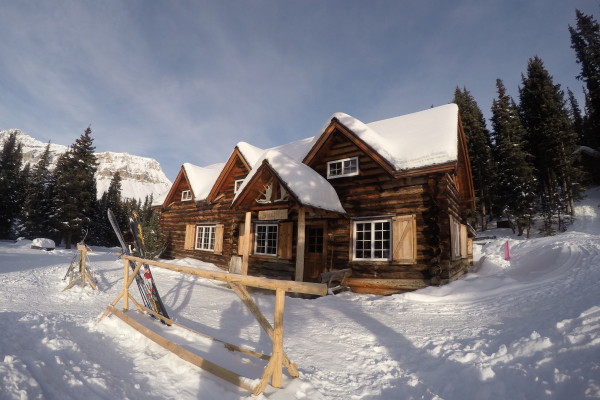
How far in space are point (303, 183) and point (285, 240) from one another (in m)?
3.69

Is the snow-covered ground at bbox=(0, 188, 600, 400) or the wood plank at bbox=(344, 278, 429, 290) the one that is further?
the wood plank at bbox=(344, 278, 429, 290)

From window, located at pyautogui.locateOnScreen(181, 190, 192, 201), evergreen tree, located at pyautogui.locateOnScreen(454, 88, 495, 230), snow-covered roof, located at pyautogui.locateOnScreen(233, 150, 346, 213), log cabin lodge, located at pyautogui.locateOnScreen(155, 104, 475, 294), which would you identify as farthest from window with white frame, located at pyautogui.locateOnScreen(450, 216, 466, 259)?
evergreen tree, located at pyautogui.locateOnScreen(454, 88, 495, 230)

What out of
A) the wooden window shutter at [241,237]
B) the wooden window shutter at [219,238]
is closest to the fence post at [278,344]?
the wooden window shutter at [241,237]

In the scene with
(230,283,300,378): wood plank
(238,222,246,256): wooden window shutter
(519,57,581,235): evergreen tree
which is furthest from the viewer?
(519,57,581,235): evergreen tree

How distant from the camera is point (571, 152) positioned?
1217 inches

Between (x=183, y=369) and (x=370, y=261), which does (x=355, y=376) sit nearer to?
(x=183, y=369)

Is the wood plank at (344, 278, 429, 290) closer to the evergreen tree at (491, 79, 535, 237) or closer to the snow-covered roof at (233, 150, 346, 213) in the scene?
the snow-covered roof at (233, 150, 346, 213)

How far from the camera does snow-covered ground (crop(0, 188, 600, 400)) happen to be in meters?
3.33

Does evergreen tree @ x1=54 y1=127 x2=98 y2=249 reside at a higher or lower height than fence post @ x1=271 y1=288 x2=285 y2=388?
higher

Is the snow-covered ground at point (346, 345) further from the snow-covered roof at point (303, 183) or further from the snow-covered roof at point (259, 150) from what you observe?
the snow-covered roof at point (259, 150)

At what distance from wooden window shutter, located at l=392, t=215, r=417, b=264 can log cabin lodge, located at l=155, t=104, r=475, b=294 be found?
0.03 m

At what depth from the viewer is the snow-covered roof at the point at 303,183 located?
361 inches

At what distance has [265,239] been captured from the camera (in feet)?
43.7

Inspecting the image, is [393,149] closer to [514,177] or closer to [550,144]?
[514,177]
